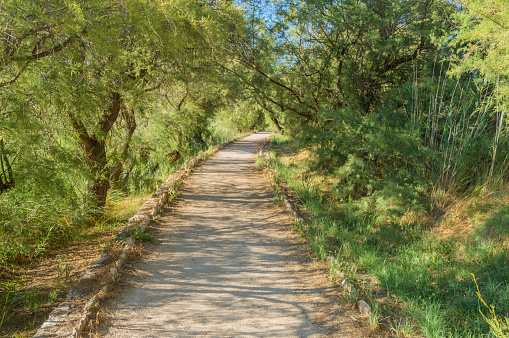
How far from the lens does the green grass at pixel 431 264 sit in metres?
3.37

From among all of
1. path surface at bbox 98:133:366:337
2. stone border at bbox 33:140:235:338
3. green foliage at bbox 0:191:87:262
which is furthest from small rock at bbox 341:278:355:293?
green foliage at bbox 0:191:87:262

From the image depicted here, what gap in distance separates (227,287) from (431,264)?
268 cm

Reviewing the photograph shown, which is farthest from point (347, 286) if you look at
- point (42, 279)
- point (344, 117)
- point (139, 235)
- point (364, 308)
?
point (344, 117)

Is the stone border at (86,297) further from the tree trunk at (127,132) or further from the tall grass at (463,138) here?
the tall grass at (463,138)

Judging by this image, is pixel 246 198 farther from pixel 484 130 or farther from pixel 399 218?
pixel 484 130

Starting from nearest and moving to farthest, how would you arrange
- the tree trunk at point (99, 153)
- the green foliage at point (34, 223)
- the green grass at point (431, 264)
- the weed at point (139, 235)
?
the green grass at point (431, 264), the green foliage at point (34, 223), the weed at point (139, 235), the tree trunk at point (99, 153)

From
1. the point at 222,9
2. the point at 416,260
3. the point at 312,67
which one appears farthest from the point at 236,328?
the point at 312,67

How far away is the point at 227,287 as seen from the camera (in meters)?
4.33

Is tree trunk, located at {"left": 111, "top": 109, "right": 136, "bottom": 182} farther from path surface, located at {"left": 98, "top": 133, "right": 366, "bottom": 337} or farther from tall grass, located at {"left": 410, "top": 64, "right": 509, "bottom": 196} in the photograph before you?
tall grass, located at {"left": 410, "top": 64, "right": 509, "bottom": 196}

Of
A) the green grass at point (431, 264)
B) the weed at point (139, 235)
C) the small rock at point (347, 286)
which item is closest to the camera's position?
the green grass at point (431, 264)

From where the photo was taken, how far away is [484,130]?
251 inches

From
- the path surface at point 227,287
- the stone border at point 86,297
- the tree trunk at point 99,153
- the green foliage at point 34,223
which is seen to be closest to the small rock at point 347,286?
the path surface at point 227,287

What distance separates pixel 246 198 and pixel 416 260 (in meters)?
5.02

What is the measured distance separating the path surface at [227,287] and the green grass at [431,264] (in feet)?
1.81
